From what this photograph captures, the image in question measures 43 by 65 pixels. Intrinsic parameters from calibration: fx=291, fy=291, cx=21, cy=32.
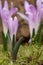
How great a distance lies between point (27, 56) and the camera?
995 mm

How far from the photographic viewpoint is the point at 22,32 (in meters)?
1.46

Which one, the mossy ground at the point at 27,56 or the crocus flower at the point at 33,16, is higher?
the crocus flower at the point at 33,16

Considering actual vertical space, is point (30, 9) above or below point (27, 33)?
above

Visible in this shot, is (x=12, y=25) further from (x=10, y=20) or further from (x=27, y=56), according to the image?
(x=27, y=56)

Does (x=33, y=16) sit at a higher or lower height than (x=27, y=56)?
higher

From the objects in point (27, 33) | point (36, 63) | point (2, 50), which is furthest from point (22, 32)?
point (36, 63)

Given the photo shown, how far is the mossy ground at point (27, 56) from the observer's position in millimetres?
976

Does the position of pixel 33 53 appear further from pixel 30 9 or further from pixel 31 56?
pixel 30 9

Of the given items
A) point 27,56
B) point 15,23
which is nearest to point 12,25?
point 15,23

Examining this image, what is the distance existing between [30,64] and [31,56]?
3cm

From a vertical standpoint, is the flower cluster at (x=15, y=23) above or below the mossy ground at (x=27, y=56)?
above

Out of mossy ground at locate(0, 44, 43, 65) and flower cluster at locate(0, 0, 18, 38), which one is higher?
flower cluster at locate(0, 0, 18, 38)

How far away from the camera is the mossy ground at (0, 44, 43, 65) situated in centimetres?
98

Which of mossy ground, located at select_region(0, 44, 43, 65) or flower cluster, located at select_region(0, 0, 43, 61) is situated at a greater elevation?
flower cluster, located at select_region(0, 0, 43, 61)
